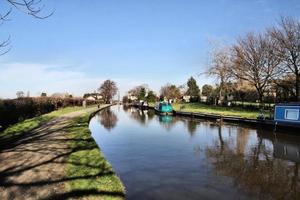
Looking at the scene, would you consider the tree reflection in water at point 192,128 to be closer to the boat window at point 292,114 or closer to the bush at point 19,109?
the boat window at point 292,114

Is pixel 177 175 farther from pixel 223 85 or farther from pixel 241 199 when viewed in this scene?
pixel 223 85

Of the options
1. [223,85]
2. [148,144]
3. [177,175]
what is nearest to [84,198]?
[177,175]

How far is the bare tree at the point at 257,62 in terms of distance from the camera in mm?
39219

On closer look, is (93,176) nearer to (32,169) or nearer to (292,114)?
(32,169)

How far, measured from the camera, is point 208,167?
12.8m

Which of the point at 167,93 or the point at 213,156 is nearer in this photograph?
the point at 213,156

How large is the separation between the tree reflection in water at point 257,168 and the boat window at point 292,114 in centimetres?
536

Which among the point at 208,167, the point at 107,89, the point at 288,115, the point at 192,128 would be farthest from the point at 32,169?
the point at 107,89

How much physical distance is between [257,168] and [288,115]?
1357 cm

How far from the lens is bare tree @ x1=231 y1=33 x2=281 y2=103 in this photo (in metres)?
39.2

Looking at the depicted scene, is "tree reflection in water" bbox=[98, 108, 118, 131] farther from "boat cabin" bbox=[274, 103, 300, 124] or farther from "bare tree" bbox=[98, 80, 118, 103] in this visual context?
"bare tree" bbox=[98, 80, 118, 103]

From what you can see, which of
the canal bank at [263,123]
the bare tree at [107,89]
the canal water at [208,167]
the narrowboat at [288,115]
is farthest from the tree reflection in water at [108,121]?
the bare tree at [107,89]

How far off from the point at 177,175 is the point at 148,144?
25.4 feet

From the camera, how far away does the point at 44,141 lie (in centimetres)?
1557
